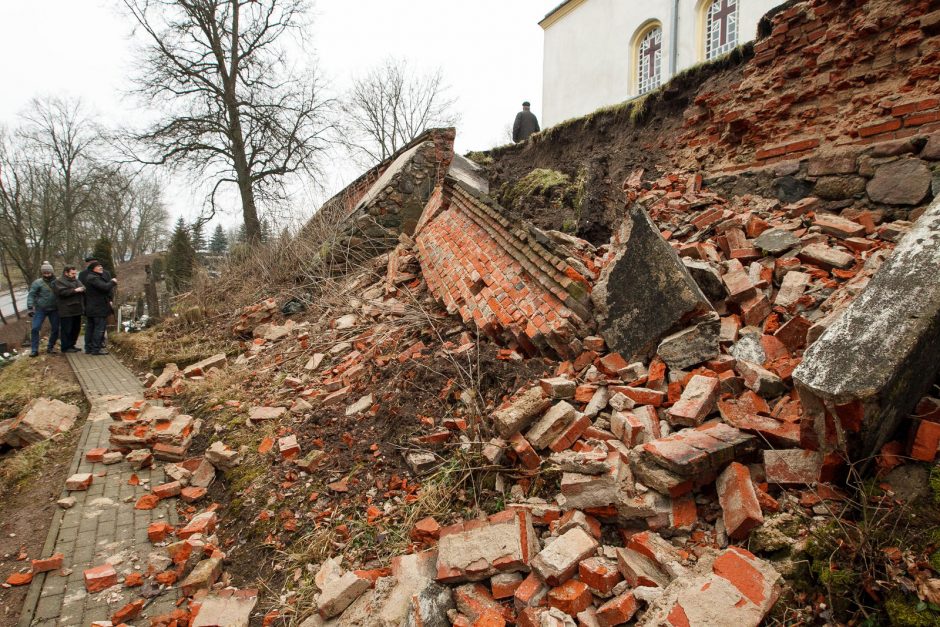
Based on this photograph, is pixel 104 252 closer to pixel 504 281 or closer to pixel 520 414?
pixel 504 281

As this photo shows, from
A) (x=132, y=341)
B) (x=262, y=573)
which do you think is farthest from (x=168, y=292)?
(x=262, y=573)

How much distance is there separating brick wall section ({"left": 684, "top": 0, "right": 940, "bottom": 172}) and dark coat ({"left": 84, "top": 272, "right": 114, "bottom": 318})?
37.8ft

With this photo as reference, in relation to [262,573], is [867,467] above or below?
above

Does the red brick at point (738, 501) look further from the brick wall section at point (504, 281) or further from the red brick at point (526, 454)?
the brick wall section at point (504, 281)

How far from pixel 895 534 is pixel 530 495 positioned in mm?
1590

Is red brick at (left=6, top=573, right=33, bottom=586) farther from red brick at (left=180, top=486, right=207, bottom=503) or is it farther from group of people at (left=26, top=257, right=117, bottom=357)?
group of people at (left=26, top=257, right=117, bottom=357)

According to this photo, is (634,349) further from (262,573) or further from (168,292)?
(168,292)

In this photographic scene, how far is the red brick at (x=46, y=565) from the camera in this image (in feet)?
9.92

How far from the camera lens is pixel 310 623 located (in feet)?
7.73

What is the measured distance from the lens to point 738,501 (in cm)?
193

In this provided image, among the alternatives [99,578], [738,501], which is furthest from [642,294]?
[99,578]

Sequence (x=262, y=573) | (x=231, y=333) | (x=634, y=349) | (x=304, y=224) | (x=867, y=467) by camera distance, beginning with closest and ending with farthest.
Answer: (x=867, y=467)
(x=262, y=573)
(x=634, y=349)
(x=231, y=333)
(x=304, y=224)

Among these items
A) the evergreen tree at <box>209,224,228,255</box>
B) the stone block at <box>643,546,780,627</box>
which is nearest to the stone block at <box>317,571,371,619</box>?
the stone block at <box>643,546,780,627</box>

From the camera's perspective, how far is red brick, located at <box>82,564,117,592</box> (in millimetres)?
2893
